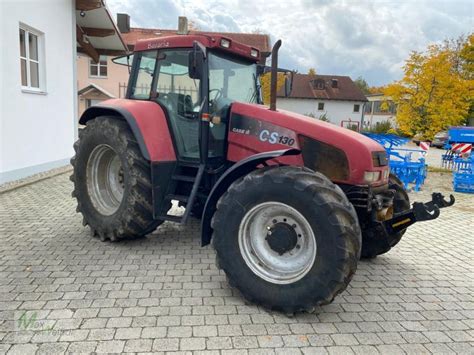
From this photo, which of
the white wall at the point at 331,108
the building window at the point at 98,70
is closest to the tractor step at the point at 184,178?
the building window at the point at 98,70

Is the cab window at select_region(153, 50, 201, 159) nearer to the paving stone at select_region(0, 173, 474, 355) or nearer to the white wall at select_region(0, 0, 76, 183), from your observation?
the paving stone at select_region(0, 173, 474, 355)

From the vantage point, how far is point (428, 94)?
1443 cm

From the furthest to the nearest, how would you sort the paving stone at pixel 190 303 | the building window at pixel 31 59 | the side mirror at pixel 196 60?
1. the building window at pixel 31 59
2. the side mirror at pixel 196 60
3. the paving stone at pixel 190 303

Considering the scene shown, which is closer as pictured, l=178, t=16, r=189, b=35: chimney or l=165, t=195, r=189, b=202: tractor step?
l=165, t=195, r=189, b=202: tractor step

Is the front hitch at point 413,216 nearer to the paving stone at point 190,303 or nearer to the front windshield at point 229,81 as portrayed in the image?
the paving stone at point 190,303

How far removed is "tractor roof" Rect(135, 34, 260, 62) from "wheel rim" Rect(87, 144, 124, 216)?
142cm

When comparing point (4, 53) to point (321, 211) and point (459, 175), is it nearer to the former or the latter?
point (321, 211)

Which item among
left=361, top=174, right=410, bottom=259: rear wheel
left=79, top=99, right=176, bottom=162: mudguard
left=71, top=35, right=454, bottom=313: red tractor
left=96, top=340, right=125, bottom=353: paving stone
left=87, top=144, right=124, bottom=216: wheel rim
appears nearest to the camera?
left=96, top=340, right=125, bottom=353: paving stone

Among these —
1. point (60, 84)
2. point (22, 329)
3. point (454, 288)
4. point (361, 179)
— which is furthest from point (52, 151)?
point (454, 288)

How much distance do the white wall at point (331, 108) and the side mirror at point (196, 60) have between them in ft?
131

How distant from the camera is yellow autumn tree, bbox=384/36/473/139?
46.8 feet

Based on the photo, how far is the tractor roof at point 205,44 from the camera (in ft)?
13.4

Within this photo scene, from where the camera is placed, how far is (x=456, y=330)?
3143 millimetres

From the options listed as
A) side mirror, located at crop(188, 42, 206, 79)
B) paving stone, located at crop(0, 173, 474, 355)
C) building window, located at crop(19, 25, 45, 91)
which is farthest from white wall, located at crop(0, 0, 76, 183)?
side mirror, located at crop(188, 42, 206, 79)
